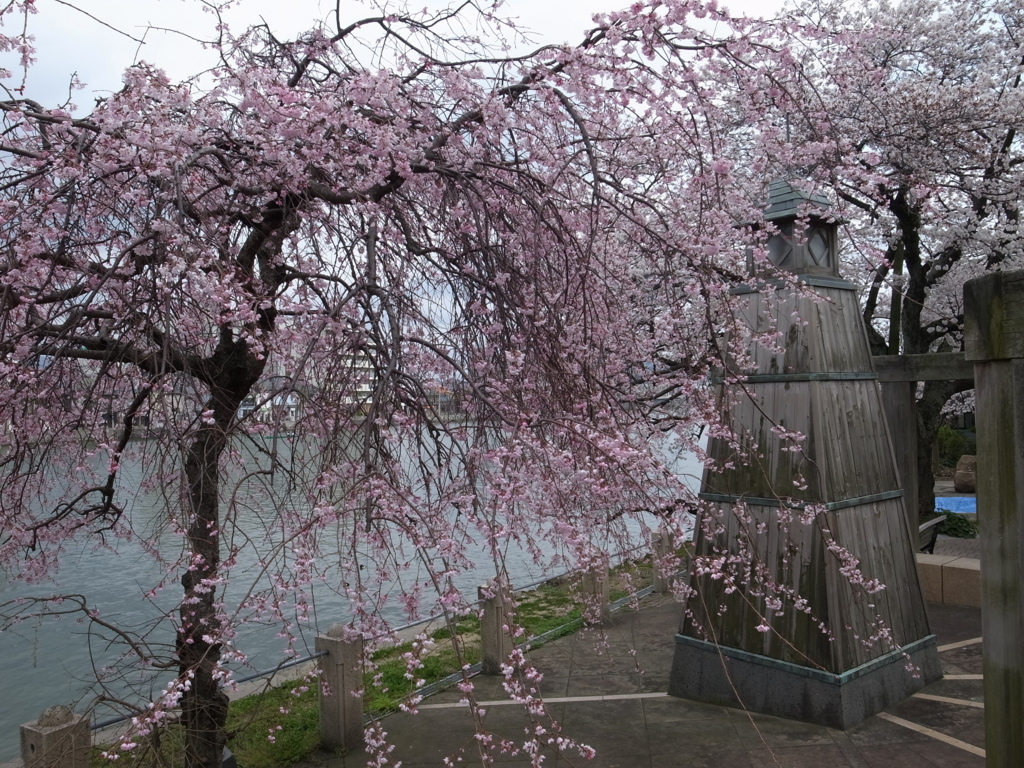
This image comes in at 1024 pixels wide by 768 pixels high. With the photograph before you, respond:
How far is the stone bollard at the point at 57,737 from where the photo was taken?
3701mm

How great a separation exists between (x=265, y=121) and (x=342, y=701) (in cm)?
422

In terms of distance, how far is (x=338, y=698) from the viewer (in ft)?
18.7

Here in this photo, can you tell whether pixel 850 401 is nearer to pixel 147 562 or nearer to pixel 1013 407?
pixel 1013 407

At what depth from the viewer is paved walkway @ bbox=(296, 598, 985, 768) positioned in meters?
5.18

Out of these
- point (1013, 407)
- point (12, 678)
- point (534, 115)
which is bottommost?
point (12, 678)

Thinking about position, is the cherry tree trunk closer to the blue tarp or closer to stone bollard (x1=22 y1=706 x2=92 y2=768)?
stone bollard (x1=22 y1=706 x2=92 y2=768)

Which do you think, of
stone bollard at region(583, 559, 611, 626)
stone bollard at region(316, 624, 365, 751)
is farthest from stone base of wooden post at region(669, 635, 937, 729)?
stone bollard at region(316, 624, 365, 751)

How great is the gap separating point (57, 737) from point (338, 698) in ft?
7.33

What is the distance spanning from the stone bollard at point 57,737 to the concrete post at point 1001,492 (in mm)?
4033

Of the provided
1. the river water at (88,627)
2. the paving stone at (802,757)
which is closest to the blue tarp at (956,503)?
the river water at (88,627)

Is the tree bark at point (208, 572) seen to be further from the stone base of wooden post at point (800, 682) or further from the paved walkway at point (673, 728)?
the stone base of wooden post at point (800, 682)

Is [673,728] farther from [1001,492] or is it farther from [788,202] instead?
[788,202]

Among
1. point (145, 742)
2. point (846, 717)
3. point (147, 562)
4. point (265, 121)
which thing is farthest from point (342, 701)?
point (147, 562)

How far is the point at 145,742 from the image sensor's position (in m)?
3.10
